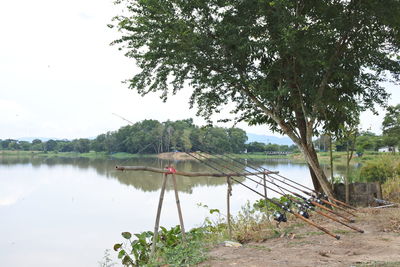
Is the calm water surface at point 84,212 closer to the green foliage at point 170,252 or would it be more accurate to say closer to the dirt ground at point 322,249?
the green foliage at point 170,252

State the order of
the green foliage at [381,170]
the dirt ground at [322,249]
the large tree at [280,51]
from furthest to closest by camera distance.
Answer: the green foliage at [381,170] < the large tree at [280,51] < the dirt ground at [322,249]

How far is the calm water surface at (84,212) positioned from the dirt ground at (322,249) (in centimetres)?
187

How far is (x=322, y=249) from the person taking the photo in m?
4.81

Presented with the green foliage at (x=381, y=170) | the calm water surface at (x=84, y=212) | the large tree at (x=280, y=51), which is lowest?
the calm water surface at (x=84, y=212)

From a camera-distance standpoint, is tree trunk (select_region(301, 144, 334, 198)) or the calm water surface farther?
the calm water surface

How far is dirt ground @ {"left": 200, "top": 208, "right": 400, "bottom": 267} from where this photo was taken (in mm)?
4160

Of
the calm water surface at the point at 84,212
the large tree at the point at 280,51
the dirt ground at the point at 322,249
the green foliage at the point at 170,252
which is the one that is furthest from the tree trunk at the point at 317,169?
the calm water surface at the point at 84,212

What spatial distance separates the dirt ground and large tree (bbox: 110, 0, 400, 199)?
2.86m

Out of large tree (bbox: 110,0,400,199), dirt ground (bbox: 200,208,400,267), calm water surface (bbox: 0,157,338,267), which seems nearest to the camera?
dirt ground (bbox: 200,208,400,267)

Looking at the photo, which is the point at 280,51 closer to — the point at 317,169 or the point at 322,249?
the point at 317,169

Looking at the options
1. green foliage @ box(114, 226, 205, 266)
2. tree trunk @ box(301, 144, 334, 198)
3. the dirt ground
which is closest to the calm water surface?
green foliage @ box(114, 226, 205, 266)

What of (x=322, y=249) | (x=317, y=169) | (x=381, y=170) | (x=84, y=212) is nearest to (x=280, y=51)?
(x=317, y=169)

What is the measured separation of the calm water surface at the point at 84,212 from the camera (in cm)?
1005

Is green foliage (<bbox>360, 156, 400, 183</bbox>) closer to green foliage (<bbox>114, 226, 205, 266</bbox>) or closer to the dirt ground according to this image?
the dirt ground
